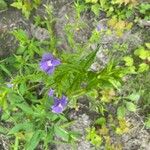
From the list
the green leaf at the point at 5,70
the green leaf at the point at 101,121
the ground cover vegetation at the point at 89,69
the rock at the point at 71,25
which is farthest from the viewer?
the rock at the point at 71,25

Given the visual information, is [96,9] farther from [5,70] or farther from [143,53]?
[5,70]

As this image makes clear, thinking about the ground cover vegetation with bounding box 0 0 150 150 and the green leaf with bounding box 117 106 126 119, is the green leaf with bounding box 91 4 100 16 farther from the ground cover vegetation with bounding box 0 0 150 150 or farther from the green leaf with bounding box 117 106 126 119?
the green leaf with bounding box 117 106 126 119

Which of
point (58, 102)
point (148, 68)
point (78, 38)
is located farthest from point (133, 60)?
point (58, 102)

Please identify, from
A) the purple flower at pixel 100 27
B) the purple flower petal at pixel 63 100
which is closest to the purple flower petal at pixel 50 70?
the purple flower petal at pixel 63 100

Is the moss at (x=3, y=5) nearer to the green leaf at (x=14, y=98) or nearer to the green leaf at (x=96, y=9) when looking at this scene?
the green leaf at (x=96, y=9)

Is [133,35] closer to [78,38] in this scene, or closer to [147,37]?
[147,37]

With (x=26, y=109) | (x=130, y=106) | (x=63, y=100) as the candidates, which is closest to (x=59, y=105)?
(x=63, y=100)
